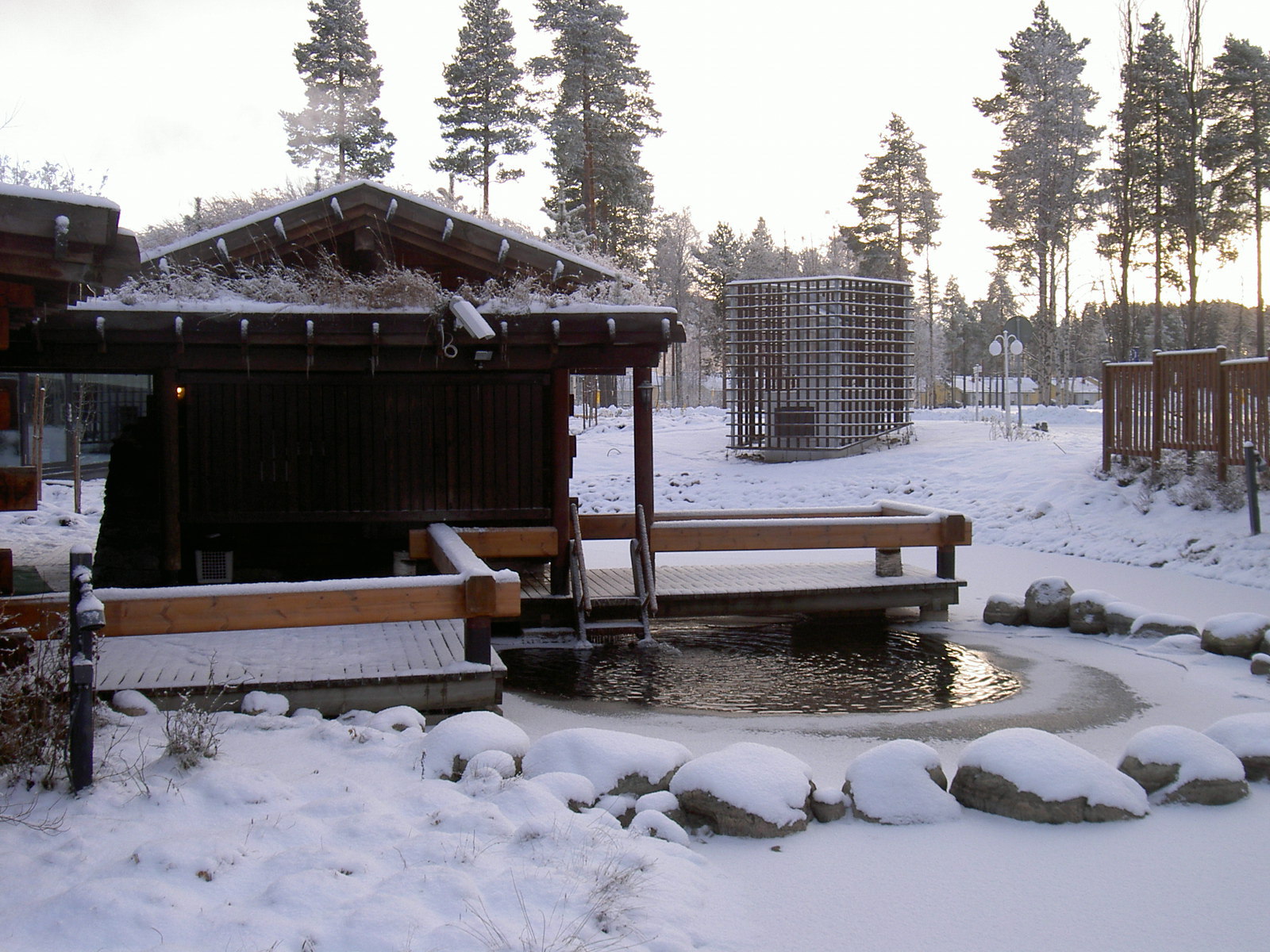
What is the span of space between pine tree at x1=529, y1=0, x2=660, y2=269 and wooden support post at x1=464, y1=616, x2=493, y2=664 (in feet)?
94.2

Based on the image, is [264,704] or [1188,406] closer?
[264,704]

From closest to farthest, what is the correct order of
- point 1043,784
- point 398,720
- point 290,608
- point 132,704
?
1. point 1043,784
2. point 132,704
3. point 398,720
4. point 290,608

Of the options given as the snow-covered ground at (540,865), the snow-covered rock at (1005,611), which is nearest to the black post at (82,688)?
the snow-covered ground at (540,865)

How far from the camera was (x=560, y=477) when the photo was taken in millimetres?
10312

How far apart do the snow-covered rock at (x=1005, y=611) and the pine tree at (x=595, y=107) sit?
25.8m

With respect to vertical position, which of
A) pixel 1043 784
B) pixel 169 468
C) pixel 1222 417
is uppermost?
pixel 1222 417

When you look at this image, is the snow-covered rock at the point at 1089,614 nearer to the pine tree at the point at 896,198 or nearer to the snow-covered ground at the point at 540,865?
the snow-covered ground at the point at 540,865

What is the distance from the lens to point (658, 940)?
355 centimetres

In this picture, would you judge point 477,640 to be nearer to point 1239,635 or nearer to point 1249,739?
point 1249,739

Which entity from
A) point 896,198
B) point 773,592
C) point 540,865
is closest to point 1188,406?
point 773,592

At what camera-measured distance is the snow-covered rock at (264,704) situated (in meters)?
6.18

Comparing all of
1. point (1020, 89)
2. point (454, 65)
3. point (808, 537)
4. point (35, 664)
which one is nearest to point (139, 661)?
point (35, 664)

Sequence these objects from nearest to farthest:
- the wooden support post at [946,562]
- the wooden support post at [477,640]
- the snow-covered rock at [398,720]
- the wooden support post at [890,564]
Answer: the snow-covered rock at [398,720]
the wooden support post at [477,640]
the wooden support post at [946,562]
the wooden support post at [890,564]

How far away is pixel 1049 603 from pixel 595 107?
101ft
